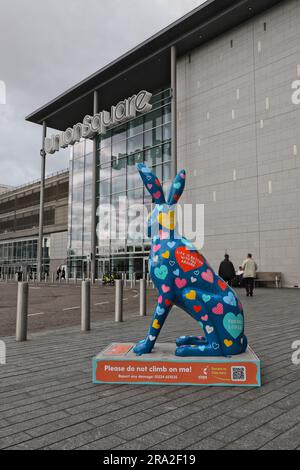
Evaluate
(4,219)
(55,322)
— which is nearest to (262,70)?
(55,322)

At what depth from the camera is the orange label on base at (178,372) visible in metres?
3.49

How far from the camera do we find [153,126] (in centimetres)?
2828

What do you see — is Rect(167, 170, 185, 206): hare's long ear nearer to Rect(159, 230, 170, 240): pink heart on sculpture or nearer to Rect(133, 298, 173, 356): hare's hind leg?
Rect(159, 230, 170, 240): pink heart on sculpture

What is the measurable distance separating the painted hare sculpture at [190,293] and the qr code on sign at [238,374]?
0.17m

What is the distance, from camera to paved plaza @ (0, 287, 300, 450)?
2379mm

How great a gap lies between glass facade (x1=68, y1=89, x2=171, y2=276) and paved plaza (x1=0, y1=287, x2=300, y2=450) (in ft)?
75.2

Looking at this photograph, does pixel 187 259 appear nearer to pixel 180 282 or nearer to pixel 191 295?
pixel 180 282

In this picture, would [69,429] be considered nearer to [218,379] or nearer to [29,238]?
[218,379]

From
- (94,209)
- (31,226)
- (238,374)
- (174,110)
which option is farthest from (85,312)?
(31,226)

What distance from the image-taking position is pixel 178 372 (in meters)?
3.55

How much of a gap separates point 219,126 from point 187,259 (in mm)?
20770

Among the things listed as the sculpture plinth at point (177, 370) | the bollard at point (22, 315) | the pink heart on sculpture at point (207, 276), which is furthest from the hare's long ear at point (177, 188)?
the bollard at point (22, 315)

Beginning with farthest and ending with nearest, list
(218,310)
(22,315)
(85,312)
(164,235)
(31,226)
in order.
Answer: (31,226)
(85,312)
(22,315)
(164,235)
(218,310)

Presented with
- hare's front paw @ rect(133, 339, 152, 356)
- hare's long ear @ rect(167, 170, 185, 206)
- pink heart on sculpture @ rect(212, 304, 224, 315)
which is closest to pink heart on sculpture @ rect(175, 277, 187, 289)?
pink heart on sculpture @ rect(212, 304, 224, 315)
